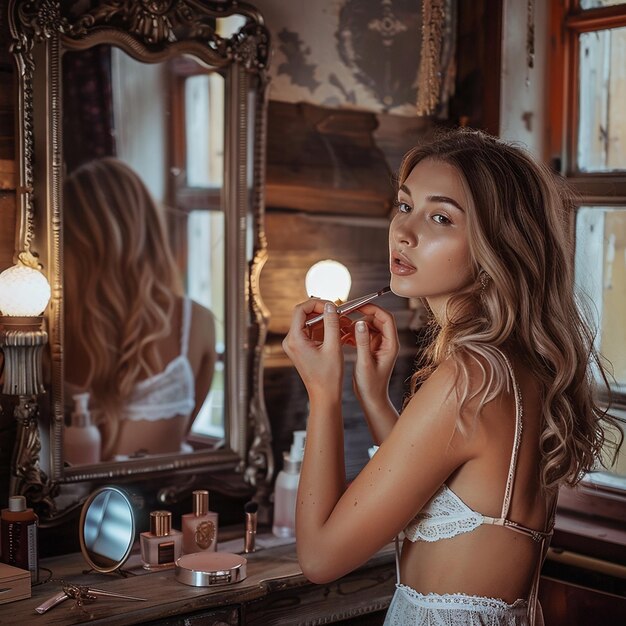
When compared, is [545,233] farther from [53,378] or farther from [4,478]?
[4,478]

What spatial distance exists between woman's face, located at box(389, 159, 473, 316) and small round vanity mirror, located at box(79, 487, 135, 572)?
2.31 ft

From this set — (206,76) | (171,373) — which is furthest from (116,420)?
(206,76)

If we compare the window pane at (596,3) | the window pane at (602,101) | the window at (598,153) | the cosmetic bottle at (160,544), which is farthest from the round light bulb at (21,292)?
the window pane at (596,3)

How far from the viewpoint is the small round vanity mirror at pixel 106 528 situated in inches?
70.1

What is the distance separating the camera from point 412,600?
1475mm

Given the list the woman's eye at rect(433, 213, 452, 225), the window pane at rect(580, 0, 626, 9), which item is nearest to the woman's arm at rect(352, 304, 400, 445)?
the woman's eye at rect(433, 213, 452, 225)

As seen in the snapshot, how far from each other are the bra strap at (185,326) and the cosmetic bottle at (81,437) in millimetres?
250

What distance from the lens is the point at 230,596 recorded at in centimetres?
171

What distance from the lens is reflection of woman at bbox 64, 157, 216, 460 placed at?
193 cm

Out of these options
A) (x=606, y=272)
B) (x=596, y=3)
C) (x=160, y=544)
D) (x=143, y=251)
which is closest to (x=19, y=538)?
(x=160, y=544)

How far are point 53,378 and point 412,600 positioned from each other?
84cm

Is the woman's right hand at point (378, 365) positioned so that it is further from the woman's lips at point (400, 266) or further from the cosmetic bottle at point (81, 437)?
the cosmetic bottle at point (81, 437)

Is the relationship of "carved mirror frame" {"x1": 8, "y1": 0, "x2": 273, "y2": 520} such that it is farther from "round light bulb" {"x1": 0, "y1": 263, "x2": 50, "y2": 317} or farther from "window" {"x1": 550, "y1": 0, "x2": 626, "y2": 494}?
"window" {"x1": 550, "y1": 0, "x2": 626, "y2": 494}

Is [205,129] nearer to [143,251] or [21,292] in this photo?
[143,251]
